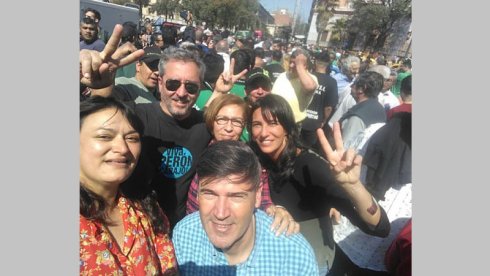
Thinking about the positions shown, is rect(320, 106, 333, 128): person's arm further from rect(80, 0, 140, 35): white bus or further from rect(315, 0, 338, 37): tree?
rect(80, 0, 140, 35): white bus

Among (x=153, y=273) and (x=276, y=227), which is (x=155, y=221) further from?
(x=276, y=227)

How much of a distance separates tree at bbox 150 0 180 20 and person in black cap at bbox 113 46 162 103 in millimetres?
212

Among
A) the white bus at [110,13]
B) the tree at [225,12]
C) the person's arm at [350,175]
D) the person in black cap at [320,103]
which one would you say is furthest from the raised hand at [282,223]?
the white bus at [110,13]

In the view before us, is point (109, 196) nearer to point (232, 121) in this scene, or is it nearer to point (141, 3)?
point (232, 121)

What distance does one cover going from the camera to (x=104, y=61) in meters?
1.61

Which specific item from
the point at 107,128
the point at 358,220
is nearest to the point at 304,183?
the point at 358,220

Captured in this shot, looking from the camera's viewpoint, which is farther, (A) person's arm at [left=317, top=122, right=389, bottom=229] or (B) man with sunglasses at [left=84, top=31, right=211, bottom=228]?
(B) man with sunglasses at [left=84, top=31, right=211, bottom=228]

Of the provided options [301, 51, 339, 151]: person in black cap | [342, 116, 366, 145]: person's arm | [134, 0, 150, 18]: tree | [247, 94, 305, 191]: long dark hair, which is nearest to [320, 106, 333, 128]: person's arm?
[301, 51, 339, 151]: person in black cap

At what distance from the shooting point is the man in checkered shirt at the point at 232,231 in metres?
1.56

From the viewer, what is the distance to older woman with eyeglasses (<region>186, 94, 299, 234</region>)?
191 cm

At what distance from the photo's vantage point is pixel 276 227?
174cm

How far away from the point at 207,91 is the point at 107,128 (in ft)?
2.96

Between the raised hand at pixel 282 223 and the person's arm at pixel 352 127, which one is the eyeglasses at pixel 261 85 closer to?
the person's arm at pixel 352 127

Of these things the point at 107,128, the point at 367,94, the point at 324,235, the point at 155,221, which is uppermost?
the point at 367,94
